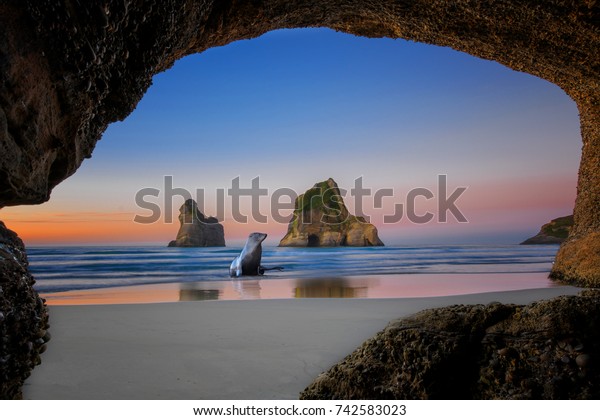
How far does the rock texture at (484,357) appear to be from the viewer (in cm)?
141

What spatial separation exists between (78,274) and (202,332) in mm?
9269

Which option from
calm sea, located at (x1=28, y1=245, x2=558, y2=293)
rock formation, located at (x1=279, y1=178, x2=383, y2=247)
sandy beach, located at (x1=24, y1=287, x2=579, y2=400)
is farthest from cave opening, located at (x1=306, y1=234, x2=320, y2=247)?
sandy beach, located at (x1=24, y1=287, x2=579, y2=400)

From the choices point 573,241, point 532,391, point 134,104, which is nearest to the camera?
point 532,391

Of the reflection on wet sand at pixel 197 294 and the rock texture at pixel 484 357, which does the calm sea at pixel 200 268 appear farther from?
the rock texture at pixel 484 357

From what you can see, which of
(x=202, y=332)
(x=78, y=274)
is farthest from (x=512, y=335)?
(x=78, y=274)

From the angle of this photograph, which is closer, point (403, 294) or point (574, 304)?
point (574, 304)

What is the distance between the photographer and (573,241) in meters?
6.15

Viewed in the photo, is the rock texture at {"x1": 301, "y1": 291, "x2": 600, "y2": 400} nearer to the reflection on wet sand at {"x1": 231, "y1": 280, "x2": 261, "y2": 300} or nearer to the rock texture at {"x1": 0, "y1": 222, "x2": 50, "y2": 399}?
the rock texture at {"x1": 0, "y1": 222, "x2": 50, "y2": 399}

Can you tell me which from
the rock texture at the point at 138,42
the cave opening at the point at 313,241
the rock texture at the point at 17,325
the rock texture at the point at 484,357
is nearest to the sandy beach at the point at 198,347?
the rock texture at the point at 484,357

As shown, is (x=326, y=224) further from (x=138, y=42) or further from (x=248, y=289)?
(x=138, y=42)

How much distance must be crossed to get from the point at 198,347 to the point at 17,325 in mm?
1723

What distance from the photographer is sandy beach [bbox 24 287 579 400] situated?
2.15 m

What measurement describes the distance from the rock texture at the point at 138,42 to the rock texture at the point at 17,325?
23 cm
